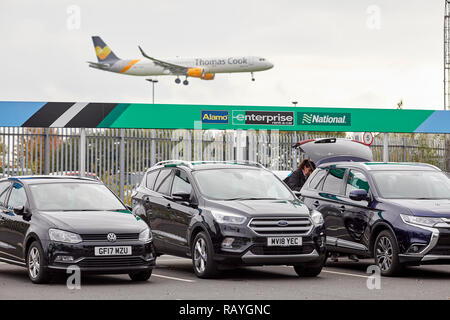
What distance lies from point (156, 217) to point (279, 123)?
1296cm

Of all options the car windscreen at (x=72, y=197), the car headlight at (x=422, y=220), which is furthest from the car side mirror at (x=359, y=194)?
the car windscreen at (x=72, y=197)

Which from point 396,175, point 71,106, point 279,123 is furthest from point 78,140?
point 396,175

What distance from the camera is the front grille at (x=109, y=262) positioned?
12.3 meters

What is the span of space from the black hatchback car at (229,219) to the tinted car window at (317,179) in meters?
1.56

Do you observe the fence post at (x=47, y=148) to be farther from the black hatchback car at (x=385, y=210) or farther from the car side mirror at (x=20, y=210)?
the car side mirror at (x=20, y=210)

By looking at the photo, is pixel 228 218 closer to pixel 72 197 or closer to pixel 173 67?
pixel 72 197

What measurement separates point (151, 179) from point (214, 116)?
446 inches

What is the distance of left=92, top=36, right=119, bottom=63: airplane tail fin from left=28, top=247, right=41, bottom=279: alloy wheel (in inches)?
3123

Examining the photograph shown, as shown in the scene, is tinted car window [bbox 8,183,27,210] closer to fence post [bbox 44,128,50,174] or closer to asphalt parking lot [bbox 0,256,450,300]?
asphalt parking lot [bbox 0,256,450,300]

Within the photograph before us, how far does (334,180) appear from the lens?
15.9m

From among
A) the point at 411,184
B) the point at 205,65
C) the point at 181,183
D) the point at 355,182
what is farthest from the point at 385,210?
the point at 205,65

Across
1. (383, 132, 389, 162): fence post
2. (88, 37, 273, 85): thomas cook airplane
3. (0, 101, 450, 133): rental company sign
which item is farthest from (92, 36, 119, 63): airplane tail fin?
(0, 101, 450, 133): rental company sign

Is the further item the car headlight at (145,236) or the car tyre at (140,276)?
the car tyre at (140,276)

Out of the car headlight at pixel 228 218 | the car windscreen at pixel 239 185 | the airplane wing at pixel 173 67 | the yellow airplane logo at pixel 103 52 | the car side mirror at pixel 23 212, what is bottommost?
the car headlight at pixel 228 218
